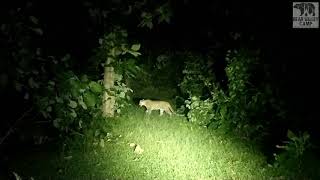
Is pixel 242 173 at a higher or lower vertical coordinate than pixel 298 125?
lower

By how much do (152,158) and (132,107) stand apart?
3073mm

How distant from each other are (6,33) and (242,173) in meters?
3.69

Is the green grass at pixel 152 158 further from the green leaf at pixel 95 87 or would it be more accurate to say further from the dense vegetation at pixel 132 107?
the green leaf at pixel 95 87

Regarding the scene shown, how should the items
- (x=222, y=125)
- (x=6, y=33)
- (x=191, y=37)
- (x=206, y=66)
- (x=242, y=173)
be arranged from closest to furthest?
(x=6, y=33) → (x=242, y=173) → (x=222, y=125) → (x=206, y=66) → (x=191, y=37)

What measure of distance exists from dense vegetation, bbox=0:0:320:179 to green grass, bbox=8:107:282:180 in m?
0.01

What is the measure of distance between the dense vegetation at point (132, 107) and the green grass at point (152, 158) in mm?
13

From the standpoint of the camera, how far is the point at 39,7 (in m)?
4.45

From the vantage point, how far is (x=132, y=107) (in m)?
10.1

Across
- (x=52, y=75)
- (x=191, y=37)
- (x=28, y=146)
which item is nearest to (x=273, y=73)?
(x=28, y=146)

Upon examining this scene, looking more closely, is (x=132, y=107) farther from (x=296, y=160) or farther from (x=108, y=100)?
(x=296, y=160)

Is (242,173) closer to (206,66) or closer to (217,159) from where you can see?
(217,159)

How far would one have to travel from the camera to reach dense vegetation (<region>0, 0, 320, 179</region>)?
4.65 m

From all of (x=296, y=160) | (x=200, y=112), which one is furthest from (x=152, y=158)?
(x=200, y=112)

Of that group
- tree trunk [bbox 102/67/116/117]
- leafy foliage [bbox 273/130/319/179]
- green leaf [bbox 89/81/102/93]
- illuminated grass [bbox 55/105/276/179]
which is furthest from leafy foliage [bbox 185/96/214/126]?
green leaf [bbox 89/81/102/93]
